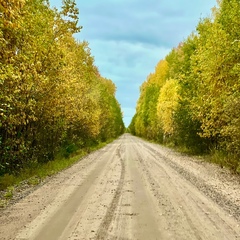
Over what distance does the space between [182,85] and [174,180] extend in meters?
17.1

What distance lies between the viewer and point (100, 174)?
14562mm

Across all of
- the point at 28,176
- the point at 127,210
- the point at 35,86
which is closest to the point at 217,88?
the point at 35,86

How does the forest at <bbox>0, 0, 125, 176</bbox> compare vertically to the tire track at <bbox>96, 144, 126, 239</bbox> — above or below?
above

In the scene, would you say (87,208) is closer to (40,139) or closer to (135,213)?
(135,213)

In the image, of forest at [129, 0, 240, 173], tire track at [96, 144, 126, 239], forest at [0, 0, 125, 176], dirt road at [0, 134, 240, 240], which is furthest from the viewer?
forest at [129, 0, 240, 173]

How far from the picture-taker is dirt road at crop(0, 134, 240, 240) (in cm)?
620

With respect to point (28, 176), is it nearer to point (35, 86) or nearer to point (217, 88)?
point (35, 86)

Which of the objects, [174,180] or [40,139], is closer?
[174,180]

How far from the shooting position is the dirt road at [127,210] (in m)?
6.20

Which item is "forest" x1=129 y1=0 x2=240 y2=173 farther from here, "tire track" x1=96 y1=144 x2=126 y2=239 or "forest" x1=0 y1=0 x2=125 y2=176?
"forest" x1=0 y1=0 x2=125 y2=176

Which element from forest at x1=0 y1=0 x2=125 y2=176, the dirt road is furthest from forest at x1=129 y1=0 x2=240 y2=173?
forest at x1=0 y1=0 x2=125 y2=176

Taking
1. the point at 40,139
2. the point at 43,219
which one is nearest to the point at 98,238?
the point at 43,219

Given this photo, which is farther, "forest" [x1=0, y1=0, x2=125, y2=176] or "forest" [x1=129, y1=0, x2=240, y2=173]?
"forest" [x1=129, y1=0, x2=240, y2=173]

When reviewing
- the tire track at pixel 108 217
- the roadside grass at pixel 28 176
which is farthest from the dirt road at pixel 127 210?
the roadside grass at pixel 28 176
